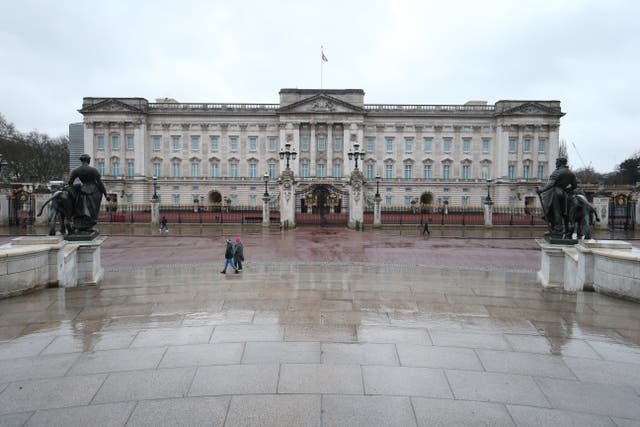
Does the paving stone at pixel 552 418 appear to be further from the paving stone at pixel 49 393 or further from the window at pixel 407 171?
the window at pixel 407 171

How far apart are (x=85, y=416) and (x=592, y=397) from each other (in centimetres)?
589

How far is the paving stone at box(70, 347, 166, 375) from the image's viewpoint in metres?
5.52

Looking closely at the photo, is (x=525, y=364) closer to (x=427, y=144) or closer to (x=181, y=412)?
(x=181, y=412)

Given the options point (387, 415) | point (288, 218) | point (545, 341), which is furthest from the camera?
point (288, 218)

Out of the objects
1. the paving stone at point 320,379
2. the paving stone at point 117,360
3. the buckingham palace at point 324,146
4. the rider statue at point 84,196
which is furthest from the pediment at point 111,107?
the paving stone at point 320,379

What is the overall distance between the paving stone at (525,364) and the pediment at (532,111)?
193 ft

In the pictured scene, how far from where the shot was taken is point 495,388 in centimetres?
506

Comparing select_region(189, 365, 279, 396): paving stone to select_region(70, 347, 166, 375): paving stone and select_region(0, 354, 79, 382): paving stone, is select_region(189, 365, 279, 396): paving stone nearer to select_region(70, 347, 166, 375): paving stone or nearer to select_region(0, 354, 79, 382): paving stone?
select_region(70, 347, 166, 375): paving stone

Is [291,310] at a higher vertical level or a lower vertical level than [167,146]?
lower

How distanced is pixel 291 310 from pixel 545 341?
4.64 m

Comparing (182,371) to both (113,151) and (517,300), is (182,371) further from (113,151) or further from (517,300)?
(113,151)

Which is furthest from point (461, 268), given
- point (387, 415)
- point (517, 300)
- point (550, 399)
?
point (387, 415)

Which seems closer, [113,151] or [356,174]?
[356,174]

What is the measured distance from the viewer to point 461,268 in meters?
13.7
